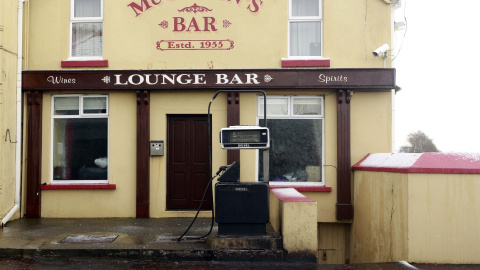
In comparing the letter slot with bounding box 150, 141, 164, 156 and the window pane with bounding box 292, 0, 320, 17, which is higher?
the window pane with bounding box 292, 0, 320, 17

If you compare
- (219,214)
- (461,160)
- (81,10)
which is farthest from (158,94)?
(461,160)

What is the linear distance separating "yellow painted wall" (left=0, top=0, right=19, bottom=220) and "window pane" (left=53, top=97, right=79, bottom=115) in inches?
34.5

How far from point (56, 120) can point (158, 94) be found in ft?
7.72

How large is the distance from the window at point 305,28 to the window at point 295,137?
104 cm

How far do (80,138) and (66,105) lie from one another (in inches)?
30.9

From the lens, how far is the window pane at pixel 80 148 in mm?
10617

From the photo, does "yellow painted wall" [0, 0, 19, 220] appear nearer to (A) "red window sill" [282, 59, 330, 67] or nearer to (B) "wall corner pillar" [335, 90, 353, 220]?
(A) "red window sill" [282, 59, 330, 67]

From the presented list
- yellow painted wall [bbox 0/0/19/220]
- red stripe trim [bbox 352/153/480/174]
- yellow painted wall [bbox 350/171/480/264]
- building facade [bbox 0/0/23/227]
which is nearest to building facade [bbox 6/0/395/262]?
building facade [bbox 0/0/23/227]

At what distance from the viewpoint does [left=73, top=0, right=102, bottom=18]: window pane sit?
10695 mm

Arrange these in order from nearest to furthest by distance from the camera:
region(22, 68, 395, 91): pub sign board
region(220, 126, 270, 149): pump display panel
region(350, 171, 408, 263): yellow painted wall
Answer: region(220, 126, 270, 149): pump display panel < region(350, 171, 408, 263): yellow painted wall < region(22, 68, 395, 91): pub sign board

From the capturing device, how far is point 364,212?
932 centimetres

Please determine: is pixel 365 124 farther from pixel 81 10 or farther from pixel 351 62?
pixel 81 10

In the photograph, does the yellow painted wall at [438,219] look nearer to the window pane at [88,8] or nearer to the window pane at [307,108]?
the window pane at [307,108]

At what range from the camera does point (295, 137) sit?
10.6 meters
